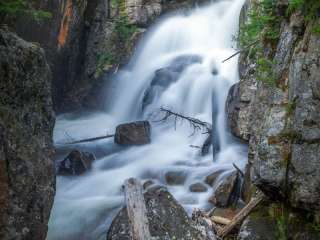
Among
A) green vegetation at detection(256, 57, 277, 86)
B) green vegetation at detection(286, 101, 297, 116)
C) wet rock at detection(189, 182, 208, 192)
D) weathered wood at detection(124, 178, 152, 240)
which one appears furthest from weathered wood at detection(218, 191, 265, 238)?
wet rock at detection(189, 182, 208, 192)

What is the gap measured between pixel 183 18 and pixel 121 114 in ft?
20.5

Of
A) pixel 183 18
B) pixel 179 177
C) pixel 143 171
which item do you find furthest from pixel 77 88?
pixel 179 177

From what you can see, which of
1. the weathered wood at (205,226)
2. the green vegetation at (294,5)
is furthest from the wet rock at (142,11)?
the weathered wood at (205,226)

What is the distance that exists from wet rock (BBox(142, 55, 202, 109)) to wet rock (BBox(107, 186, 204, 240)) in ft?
27.5

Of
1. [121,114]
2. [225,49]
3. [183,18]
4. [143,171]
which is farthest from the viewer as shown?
[183,18]

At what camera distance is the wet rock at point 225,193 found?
7238 millimetres

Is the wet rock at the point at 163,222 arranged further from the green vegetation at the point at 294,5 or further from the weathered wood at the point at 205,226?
the green vegetation at the point at 294,5

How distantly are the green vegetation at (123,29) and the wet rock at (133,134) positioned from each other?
558cm

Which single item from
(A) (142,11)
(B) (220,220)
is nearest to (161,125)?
(B) (220,220)

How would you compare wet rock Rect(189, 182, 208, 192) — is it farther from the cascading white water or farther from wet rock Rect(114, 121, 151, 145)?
wet rock Rect(114, 121, 151, 145)

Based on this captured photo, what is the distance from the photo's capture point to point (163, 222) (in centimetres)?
536

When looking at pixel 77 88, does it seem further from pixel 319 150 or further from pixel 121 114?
pixel 319 150

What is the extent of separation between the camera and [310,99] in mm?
5168

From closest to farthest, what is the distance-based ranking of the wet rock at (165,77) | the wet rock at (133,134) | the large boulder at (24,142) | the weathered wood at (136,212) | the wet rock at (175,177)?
the weathered wood at (136,212), the large boulder at (24,142), the wet rock at (175,177), the wet rock at (133,134), the wet rock at (165,77)
